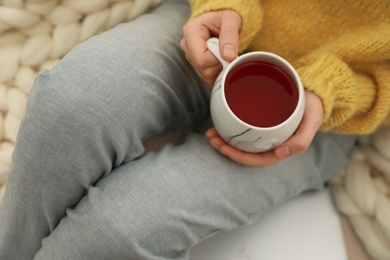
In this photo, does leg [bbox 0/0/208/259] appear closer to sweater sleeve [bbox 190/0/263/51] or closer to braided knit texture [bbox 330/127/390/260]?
sweater sleeve [bbox 190/0/263/51]

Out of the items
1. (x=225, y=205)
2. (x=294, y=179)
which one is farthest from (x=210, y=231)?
(x=294, y=179)

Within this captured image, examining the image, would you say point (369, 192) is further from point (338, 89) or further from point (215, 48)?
point (215, 48)

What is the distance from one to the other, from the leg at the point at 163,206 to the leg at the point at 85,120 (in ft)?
0.10

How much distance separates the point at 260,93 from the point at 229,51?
0.21 ft

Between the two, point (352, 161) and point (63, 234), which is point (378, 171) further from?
point (63, 234)

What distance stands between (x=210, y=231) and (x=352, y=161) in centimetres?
29

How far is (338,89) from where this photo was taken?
603 mm

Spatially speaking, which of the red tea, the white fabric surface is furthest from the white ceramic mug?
the white fabric surface

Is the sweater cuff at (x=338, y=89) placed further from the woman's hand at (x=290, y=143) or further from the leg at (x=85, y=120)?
the leg at (x=85, y=120)

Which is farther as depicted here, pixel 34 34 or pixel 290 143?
pixel 34 34

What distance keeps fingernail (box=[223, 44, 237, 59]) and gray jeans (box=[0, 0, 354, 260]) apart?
0.37 ft

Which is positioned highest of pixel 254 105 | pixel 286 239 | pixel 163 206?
pixel 254 105

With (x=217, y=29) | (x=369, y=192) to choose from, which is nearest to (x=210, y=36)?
(x=217, y=29)

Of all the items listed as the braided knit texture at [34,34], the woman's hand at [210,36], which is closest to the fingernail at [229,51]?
the woman's hand at [210,36]
